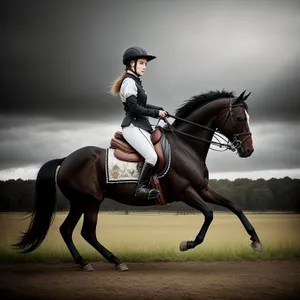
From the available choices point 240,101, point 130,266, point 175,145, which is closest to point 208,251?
point 130,266

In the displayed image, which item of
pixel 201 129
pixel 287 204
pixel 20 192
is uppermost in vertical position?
pixel 201 129

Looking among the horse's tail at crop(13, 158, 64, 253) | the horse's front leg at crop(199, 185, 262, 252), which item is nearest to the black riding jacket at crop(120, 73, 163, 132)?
the horse's front leg at crop(199, 185, 262, 252)

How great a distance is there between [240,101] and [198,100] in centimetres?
68

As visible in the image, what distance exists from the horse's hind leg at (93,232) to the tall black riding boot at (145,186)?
29.5 inches

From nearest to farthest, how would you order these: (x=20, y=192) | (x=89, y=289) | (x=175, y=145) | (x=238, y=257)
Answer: (x=89, y=289) → (x=175, y=145) → (x=238, y=257) → (x=20, y=192)

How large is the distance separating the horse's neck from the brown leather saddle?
39cm

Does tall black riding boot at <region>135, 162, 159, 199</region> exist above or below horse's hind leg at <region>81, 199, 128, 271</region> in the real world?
above

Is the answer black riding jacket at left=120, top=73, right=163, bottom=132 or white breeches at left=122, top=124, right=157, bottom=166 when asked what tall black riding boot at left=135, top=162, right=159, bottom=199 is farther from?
black riding jacket at left=120, top=73, right=163, bottom=132

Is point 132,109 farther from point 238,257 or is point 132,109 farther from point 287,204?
point 287,204

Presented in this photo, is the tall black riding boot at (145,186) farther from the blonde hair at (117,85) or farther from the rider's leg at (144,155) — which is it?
the blonde hair at (117,85)

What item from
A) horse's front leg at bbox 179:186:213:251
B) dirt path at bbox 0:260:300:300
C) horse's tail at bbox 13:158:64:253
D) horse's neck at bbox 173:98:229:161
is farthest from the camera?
horse's tail at bbox 13:158:64:253

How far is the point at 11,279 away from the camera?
286 inches

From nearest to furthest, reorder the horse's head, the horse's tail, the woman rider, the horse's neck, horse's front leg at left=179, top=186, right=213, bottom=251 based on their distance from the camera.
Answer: horse's front leg at left=179, top=186, right=213, bottom=251, the woman rider, the horse's head, the horse's neck, the horse's tail

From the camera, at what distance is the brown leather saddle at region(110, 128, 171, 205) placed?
7566 mm
